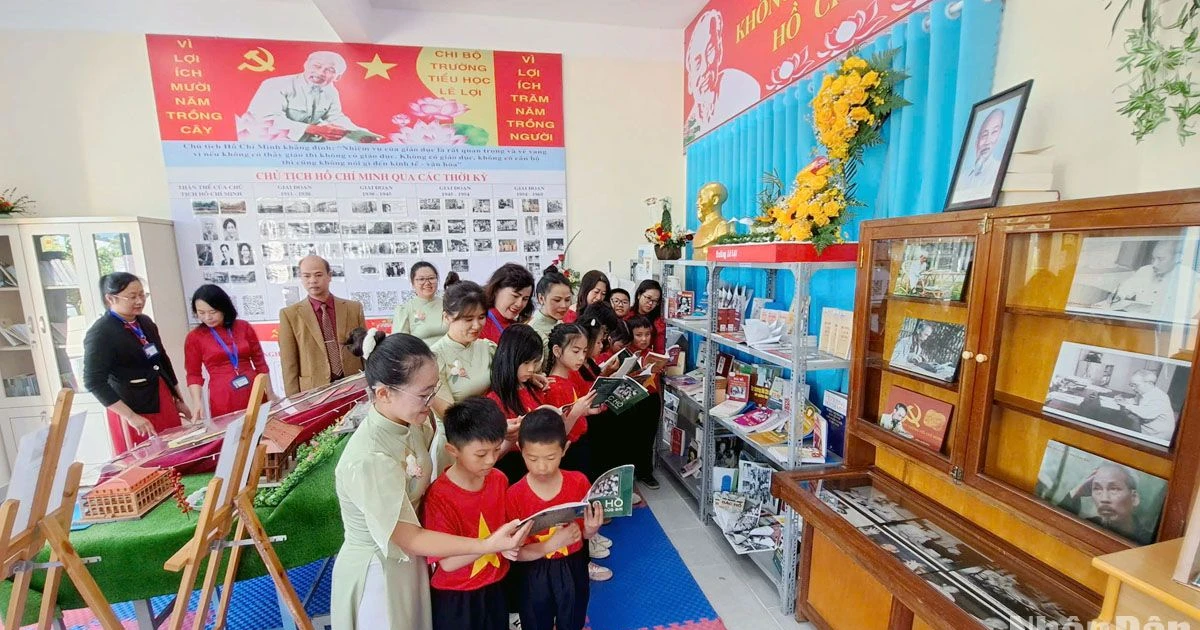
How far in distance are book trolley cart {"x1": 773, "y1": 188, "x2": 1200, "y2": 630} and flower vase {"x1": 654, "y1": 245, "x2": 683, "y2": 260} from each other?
176cm

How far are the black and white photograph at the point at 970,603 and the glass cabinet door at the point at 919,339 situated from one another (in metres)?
0.34

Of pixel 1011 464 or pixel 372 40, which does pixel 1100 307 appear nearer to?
pixel 1011 464

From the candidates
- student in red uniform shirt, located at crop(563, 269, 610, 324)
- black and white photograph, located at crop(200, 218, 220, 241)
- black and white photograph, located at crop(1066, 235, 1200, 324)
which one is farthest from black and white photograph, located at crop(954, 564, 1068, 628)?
black and white photograph, located at crop(200, 218, 220, 241)

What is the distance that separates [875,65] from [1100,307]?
1357 millimetres

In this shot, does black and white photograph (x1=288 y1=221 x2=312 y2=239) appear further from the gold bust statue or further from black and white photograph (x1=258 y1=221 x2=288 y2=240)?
the gold bust statue

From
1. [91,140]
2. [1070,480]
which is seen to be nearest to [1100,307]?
[1070,480]

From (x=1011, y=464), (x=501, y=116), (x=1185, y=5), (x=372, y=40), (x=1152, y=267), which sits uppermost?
(x=372, y=40)

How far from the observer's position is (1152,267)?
3.70ft

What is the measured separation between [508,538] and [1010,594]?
1508 millimetres

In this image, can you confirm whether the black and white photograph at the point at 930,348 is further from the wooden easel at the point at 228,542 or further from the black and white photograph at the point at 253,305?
the black and white photograph at the point at 253,305

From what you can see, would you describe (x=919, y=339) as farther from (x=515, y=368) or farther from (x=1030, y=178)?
(x=515, y=368)

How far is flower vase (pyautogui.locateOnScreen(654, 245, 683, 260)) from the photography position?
355 centimetres

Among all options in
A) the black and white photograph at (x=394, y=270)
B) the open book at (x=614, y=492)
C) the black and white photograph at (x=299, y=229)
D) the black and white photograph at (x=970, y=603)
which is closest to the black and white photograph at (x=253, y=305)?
the black and white photograph at (x=299, y=229)

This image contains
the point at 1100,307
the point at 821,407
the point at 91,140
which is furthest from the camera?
the point at 91,140
